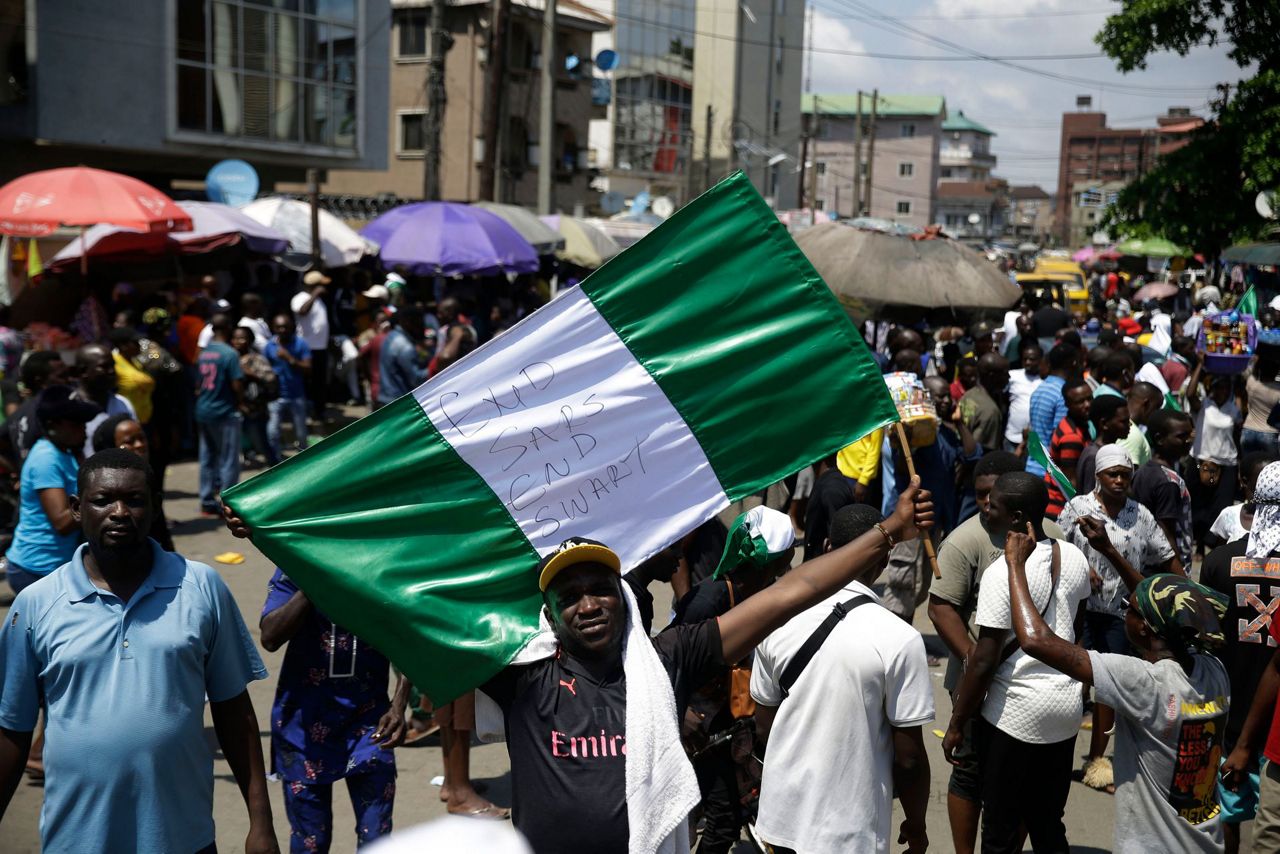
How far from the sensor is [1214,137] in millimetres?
20312

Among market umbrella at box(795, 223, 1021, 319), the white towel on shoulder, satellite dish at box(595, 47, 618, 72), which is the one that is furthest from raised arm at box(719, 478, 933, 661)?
satellite dish at box(595, 47, 618, 72)

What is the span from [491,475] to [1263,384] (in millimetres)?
7483

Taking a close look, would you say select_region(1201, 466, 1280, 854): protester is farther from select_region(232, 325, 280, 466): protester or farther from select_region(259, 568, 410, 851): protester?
select_region(232, 325, 280, 466): protester

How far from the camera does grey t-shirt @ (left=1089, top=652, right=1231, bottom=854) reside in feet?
13.0

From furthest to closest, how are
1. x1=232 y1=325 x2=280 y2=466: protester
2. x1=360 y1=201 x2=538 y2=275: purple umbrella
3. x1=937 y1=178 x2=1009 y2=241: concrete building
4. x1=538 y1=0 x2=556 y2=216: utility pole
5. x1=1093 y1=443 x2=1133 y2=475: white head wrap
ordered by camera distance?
x1=937 y1=178 x2=1009 y2=241: concrete building < x1=538 y1=0 x2=556 y2=216: utility pole < x1=360 y1=201 x2=538 y2=275: purple umbrella < x1=232 y1=325 x2=280 y2=466: protester < x1=1093 y1=443 x2=1133 y2=475: white head wrap

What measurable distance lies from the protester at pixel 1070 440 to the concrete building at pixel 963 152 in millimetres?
118223

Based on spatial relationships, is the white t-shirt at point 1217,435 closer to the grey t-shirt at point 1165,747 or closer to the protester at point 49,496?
the grey t-shirt at point 1165,747

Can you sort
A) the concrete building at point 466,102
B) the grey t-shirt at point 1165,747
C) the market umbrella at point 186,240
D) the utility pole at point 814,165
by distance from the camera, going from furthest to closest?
the utility pole at point 814,165 < the concrete building at point 466,102 < the market umbrella at point 186,240 < the grey t-shirt at point 1165,747

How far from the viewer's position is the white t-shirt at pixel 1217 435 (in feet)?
31.2

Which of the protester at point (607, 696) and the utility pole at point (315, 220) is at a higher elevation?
Answer: the utility pole at point (315, 220)

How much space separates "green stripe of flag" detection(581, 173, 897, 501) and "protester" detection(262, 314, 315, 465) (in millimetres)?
9548

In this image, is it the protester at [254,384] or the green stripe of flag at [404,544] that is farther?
the protester at [254,384]

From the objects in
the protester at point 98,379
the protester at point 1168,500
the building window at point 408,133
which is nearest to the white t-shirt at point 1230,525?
the protester at point 1168,500

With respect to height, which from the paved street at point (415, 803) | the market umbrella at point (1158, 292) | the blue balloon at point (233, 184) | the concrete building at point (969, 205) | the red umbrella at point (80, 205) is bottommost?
the paved street at point (415, 803)
